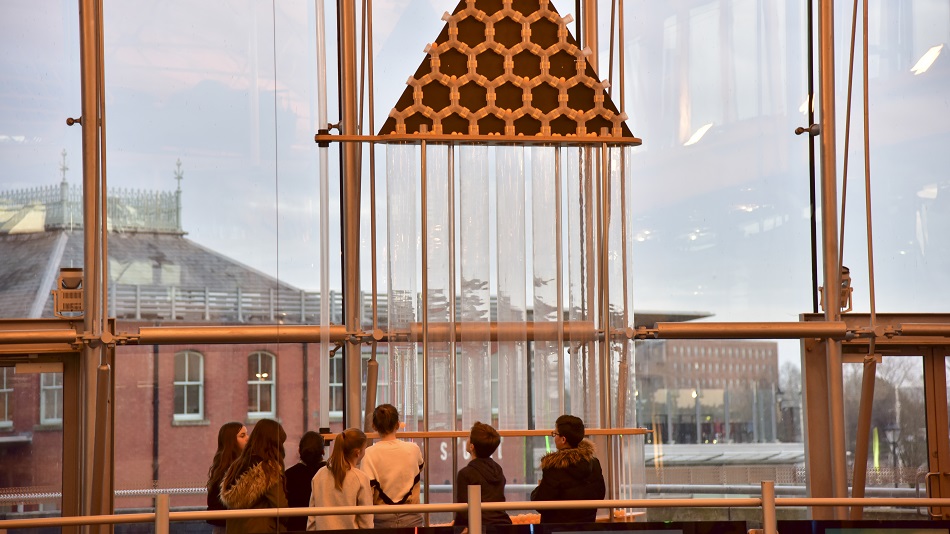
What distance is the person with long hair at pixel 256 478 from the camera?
14.2 ft

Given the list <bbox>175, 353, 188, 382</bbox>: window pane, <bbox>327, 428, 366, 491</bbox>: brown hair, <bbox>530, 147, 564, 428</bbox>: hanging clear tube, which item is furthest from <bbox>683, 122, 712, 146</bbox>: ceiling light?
<bbox>175, 353, 188, 382</bbox>: window pane

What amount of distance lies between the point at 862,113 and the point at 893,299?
1.16 metres

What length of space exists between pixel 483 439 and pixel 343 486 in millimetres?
617

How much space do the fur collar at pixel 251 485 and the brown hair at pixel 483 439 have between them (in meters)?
0.84

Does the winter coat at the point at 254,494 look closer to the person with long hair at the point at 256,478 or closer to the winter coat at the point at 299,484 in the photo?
the person with long hair at the point at 256,478

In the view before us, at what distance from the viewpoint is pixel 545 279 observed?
6.02 m

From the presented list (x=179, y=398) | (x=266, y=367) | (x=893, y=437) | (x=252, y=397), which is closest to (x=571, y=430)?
(x=266, y=367)

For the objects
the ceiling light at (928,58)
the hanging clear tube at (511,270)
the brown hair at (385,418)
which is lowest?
the brown hair at (385,418)

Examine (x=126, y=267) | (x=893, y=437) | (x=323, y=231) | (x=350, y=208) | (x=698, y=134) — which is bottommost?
(x=893, y=437)

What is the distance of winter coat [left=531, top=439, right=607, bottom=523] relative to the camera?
15.2 ft

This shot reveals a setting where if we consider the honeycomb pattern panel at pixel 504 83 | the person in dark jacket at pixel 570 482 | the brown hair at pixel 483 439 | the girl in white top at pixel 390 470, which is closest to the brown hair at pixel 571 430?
the person in dark jacket at pixel 570 482

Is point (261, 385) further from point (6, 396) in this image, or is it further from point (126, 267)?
point (6, 396)

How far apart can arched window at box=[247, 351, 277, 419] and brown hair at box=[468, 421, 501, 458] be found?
2330mm

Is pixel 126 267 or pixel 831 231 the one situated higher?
pixel 831 231
